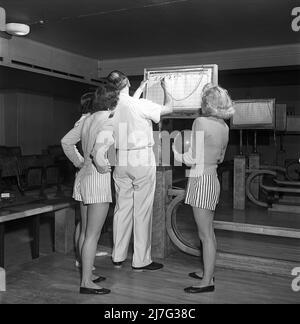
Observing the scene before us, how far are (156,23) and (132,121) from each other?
429cm

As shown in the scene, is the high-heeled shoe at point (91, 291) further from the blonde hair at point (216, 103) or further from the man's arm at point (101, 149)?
the blonde hair at point (216, 103)

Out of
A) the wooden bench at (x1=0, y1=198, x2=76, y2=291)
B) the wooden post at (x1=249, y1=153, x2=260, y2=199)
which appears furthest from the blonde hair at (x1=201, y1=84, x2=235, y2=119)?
the wooden post at (x1=249, y1=153, x2=260, y2=199)

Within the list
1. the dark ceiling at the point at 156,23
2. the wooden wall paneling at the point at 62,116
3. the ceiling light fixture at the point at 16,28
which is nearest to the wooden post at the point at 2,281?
the dark ceiling at the point at 156,23

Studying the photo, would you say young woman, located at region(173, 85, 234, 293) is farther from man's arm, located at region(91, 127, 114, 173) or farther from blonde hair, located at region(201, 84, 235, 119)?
man's arm, located at region(91, 127, 114, 173)

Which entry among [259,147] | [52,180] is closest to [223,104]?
[52,180]

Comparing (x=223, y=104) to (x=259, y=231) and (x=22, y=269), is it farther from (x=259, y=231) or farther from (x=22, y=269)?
(x=22, y=269)

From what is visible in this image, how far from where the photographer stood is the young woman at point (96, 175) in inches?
121

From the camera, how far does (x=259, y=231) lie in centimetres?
392

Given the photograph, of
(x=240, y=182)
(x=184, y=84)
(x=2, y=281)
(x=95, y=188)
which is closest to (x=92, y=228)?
(x=95, y=188)

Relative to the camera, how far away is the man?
356 centimetres

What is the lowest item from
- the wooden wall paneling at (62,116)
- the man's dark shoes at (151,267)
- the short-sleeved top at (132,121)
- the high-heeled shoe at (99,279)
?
the high-heeled shoe at (99,279)

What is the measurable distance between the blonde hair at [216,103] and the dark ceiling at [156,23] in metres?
3.20
